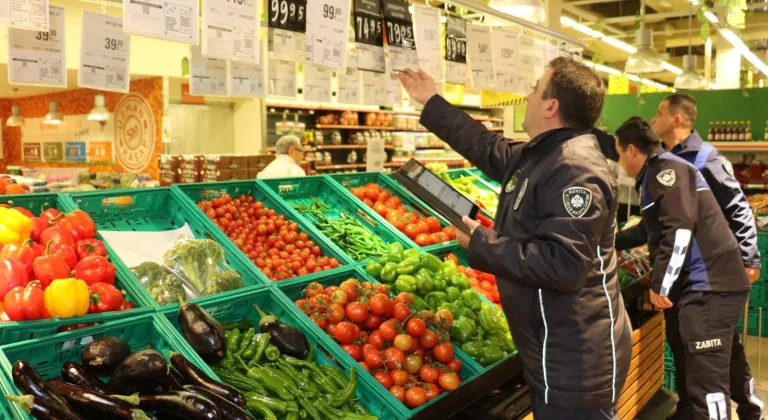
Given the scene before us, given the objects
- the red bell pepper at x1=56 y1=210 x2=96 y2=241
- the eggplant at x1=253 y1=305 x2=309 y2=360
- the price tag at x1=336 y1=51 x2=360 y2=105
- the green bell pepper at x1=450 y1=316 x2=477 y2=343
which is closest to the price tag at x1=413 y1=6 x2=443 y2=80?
the price tag at x1=336 y1=51 x2=360 y2=105

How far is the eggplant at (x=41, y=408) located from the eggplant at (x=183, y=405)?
8.5 inches

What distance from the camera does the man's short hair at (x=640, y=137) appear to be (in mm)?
4172

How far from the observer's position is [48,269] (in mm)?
2363

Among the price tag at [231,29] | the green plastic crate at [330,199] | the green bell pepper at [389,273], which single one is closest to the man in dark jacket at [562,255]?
the green bell pepper at [389,273]

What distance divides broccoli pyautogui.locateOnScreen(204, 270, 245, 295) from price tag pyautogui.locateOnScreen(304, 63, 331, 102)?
3.84 ft

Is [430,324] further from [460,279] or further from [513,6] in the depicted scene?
[513,6]

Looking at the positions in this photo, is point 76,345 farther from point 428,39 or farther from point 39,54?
point 428,39

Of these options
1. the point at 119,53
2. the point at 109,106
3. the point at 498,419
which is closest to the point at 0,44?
the point at 109,106

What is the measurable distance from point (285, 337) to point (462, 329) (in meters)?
0.99

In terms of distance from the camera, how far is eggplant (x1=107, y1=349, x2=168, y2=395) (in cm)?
206

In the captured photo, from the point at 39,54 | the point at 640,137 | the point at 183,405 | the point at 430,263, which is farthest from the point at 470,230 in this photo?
the point at 640,137

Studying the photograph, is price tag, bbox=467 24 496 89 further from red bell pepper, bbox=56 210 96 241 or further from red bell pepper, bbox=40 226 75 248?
red bell pepper, bbox=40 226 75 248

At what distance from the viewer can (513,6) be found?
14.1 ft

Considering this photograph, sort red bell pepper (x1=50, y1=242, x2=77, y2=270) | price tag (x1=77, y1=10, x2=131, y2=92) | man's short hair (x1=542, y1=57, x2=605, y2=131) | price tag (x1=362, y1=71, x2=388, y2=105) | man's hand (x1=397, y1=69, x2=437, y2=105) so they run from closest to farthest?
man's short hair (x1=542, y1=57, x2=605, y2=131)
red bell pepper (x1=50, y1=242, x2=77, y2=270)
price tag (x1=77, y1=10, x2=131, y2=92)
man's hand (x1=397, y1=69, x2=437, y2=105)
price tag (x1=362, y1=71, x2=388, y2=105)
